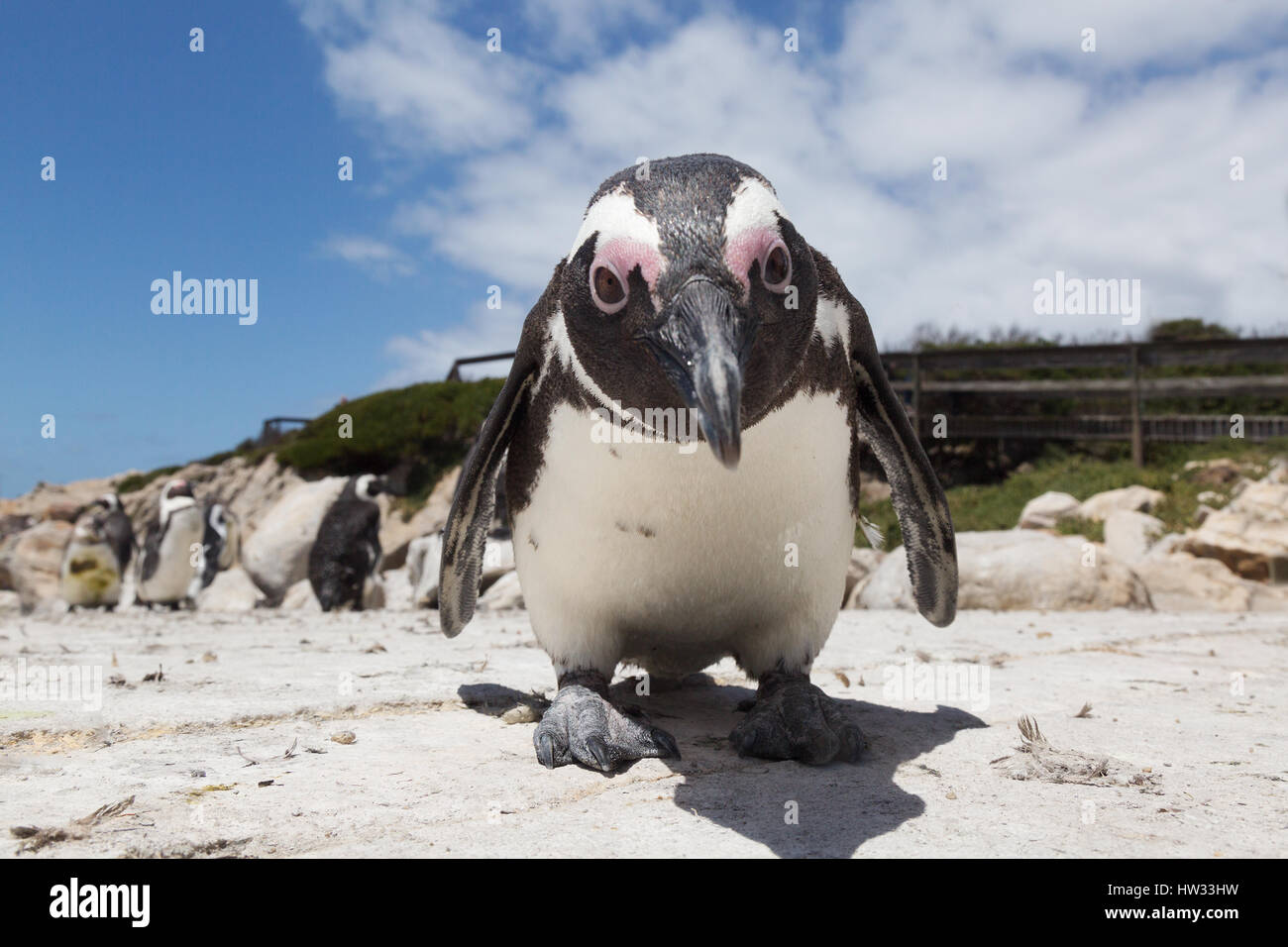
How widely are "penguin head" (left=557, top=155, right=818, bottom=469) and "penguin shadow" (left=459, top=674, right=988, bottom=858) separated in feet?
2.24

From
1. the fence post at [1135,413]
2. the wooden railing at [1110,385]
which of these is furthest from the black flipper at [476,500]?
the fence post at [1135,413]

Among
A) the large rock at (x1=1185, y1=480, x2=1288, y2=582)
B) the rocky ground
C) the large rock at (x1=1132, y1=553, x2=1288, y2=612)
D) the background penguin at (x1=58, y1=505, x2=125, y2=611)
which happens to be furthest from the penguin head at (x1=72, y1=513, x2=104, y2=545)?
the large rock at (x1=1185, y1=480, x2=1288, y2=582)

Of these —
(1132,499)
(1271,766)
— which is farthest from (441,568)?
(1132,499)

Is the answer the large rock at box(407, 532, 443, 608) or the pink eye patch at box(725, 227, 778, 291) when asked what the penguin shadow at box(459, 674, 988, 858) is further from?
the large rock at box(407, 532, 443, 608)

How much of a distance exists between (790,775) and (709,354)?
1.00 m

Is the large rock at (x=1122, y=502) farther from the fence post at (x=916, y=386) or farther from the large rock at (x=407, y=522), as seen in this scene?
the large rock at (x=407, y=522)

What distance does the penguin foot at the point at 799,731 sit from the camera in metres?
2.08

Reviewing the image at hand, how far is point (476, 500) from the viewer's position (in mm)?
2703

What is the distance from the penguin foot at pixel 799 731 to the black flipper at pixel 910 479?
598 mm

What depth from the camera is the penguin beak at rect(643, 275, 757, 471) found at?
4.80ft

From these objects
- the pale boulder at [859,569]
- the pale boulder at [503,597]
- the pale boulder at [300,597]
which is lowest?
the pale boulder at [300,597]

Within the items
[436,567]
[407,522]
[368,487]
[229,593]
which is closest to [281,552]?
[229,593]

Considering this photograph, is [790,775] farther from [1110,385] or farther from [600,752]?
[1110,385]
